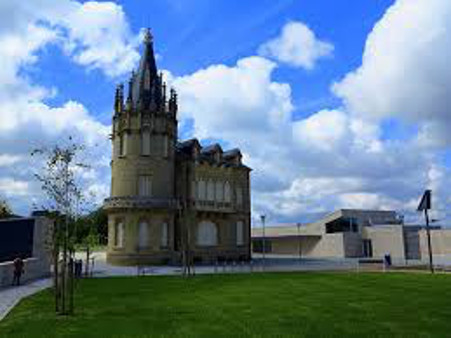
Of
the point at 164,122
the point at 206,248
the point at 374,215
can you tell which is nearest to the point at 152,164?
the point at 164,122

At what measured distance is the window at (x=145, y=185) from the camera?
5097cm

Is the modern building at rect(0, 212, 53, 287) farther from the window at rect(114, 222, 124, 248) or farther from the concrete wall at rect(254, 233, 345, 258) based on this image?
the concrete wall at rect(254, 233, 345, 258)

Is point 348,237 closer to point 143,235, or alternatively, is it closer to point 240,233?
point 240,233

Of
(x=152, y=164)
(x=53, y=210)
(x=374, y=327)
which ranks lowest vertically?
(x=374, y=327)

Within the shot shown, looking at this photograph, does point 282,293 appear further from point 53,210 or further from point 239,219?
point 239,219

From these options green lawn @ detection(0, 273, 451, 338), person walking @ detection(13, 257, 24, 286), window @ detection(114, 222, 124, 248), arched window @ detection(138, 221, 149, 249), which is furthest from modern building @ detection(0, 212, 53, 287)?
green lawn @ detection(0, 273, 451, 338)

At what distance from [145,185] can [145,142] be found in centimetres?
473

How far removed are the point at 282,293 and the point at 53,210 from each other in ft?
34.3

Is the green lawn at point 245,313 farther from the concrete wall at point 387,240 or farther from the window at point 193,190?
the concrete wall at point 387,240

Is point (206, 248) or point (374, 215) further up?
point (374, 215)

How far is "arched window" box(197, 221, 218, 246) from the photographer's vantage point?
2125 inches

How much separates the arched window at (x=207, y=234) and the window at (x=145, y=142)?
34.0 feet

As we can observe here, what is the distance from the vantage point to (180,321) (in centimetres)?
1402

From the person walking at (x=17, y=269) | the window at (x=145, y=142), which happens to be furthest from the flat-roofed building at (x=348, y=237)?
→ the person walking at (x=17, y=269)
